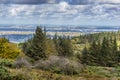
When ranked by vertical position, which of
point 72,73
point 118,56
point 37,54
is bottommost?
point 118,56

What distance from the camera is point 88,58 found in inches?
3617

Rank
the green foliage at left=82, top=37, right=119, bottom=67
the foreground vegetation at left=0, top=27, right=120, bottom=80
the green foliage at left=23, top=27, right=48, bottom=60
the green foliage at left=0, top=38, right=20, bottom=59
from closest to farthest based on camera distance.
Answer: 1. the foreground vegetation at left=0, top=27, right=120, bottom=80
2. the green foliage at left=0, top=38, right=20, bottom=59
3. the green foliage at left=23, top=27, right=48, bottom=60
4. the green foliage at left=82, top=37, right=119, bottom=67

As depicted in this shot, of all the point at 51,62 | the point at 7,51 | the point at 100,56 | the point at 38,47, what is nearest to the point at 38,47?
→ the point at 38,47

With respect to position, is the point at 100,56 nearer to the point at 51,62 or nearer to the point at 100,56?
the point at 100,56

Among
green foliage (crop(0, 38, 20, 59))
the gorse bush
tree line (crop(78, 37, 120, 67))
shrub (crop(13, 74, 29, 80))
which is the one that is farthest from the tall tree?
shrub (crop(13, 74, 29, 80))

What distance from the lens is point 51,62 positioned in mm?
29750

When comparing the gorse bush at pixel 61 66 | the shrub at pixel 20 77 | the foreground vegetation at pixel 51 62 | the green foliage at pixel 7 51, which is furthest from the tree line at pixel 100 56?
the shrub at pixel 20 77

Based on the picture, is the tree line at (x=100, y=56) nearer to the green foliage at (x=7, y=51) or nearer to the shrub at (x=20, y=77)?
the green foliage at (x=7, y=51)

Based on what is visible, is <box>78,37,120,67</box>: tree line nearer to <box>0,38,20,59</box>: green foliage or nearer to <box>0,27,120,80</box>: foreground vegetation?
<box>0,27,120,80</box>: foreground vegetation

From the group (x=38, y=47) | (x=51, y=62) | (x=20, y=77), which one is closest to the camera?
(x=20, y=77)

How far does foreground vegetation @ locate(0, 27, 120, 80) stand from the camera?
20.7 meters

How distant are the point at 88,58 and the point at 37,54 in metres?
30.7

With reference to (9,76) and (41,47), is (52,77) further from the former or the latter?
(41,47)

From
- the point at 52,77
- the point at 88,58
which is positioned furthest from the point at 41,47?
the point at 52,77
